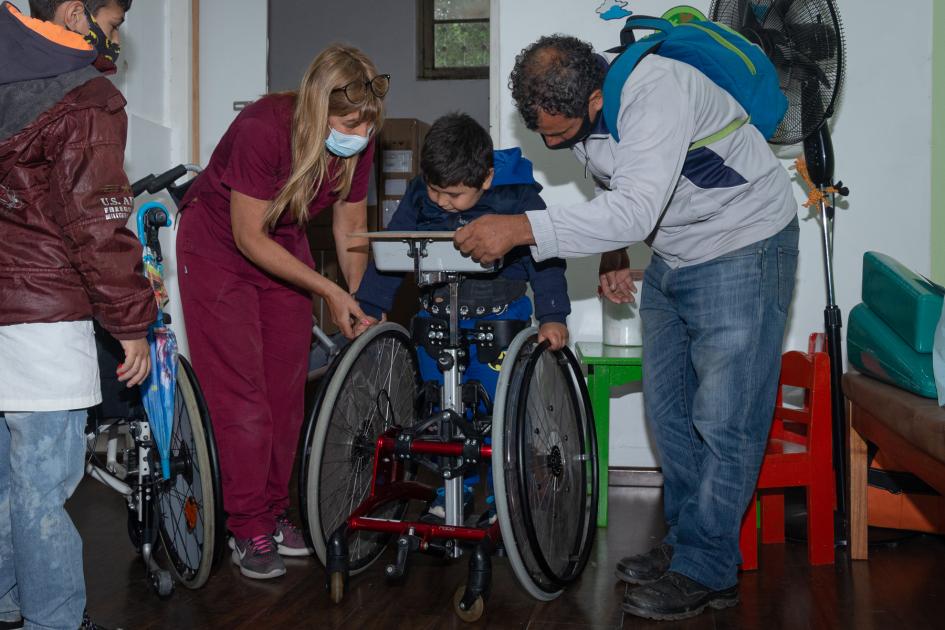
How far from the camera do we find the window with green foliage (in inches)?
277

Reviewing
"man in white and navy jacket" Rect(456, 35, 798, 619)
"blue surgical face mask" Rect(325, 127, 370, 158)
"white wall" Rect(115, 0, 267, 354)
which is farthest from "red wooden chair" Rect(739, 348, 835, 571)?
"white wall" Rect(115, 0, 267, 354)

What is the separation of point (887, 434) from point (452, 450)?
994mm

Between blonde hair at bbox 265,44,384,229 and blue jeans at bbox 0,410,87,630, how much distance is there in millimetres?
739

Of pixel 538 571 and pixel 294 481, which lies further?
pixel 294 481

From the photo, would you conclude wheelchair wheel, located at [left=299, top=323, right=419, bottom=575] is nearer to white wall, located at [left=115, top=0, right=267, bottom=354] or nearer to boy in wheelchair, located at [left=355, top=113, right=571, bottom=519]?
boy in wheelchair, located at [left=355, top=113, right=571, bottom=519]

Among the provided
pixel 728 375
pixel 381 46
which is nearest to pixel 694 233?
pixel 728 375

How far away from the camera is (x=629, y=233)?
1.76 meters

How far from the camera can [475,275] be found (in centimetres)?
214

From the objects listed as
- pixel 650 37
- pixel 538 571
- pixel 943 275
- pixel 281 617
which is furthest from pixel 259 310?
pixel 943 275

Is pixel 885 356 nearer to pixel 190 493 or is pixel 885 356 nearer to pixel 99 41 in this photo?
pixel 190 493

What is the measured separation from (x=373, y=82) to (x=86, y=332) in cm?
89

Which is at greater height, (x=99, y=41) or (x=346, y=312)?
(x=99, y=41)

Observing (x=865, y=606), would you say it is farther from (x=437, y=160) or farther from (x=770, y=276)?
(x=437, y=160)

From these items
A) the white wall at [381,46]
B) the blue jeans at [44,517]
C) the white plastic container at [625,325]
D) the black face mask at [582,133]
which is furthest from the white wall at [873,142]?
the white wall at [381,46]
